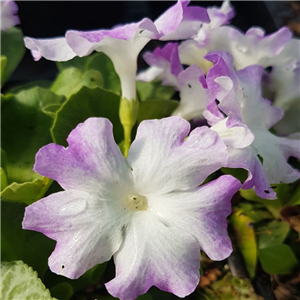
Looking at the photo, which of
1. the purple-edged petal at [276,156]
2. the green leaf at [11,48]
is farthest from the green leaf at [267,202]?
the green leaf at [11,48]

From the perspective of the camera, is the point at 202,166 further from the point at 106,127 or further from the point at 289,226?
the point at 289,226

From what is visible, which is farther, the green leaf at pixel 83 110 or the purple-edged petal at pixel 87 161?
the green leaf at pixel 83 110

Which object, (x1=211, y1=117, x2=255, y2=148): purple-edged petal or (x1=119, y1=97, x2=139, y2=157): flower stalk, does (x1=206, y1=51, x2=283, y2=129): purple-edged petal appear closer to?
(x1=211, y1=117, x2=255, y2=148): purple-edged petal

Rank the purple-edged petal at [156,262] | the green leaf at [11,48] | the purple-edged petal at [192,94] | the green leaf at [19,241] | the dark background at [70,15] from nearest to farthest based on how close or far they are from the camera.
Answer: the purple-edged petal at [156,262] → the green leaf at [19,241] → the purple-edged petal at [192,94] → the green leaf at [11,48] → the dark background at [70,15]

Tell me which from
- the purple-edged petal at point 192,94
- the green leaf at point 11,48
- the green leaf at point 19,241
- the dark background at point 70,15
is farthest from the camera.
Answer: the dark background at point 70,15

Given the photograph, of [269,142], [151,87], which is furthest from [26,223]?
[151,87]

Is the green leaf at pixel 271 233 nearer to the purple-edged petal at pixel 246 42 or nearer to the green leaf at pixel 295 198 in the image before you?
the green leaf at pixel 295 198
